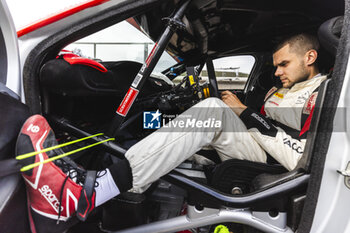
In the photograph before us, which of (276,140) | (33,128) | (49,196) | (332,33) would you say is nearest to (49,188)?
(49,196)

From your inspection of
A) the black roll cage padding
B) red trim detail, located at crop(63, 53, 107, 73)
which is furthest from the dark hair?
red trim detail, located at crop(63, 53, 107, 73)

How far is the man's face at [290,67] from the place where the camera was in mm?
1035

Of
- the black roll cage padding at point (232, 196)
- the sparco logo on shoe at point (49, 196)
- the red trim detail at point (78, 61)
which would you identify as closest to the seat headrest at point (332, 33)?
the black roll cage padding at point (232, 196)

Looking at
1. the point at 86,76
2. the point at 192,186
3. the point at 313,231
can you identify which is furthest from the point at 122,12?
the point at 313,231

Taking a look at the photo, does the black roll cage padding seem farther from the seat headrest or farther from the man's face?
the man's face

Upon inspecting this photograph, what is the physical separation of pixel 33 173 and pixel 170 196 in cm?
61

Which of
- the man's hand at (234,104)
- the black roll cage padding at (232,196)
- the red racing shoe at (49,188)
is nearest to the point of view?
the red racing shoe at (49,188)

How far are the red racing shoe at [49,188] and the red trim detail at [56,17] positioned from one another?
0.35 metres

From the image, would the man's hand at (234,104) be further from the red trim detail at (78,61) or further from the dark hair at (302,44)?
the red trim detail at (78,61)

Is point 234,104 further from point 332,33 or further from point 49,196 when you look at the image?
point 49,196

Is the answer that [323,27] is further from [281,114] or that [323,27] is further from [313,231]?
[313,231]

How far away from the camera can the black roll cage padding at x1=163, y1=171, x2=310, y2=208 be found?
0.67m

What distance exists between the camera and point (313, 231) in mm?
636

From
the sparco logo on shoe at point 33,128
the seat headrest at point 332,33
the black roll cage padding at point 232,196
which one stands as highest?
the seat headrest at point 332,33
